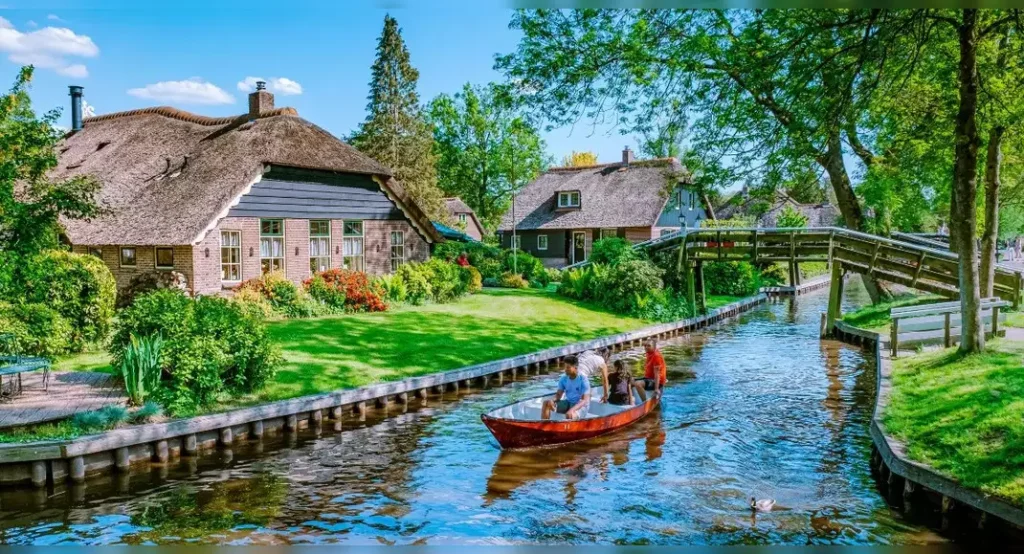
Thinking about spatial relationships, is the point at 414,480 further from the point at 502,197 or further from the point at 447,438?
the point at 502,197

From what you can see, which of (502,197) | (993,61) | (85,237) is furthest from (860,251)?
(502,197)

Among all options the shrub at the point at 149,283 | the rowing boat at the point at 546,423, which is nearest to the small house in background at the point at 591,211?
the shrub at the point at 149,283

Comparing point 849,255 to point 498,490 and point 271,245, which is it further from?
point 271,245

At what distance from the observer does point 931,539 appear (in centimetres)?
886

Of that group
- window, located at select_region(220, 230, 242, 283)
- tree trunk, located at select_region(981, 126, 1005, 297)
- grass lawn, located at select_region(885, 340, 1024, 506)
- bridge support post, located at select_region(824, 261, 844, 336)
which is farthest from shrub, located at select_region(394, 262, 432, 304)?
tree trunk, located at select_region(981, 126, 1005, 297)

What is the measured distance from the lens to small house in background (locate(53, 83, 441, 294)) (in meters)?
22.3

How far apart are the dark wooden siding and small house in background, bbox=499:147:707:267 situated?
65.5 feet

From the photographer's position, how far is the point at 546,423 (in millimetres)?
12711

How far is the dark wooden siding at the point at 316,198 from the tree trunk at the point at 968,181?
19.4 metres

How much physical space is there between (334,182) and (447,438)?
1515 cm

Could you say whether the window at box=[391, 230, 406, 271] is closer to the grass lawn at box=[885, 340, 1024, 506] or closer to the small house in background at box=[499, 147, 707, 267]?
the small house in background at box=[499, 147, 707, 267]

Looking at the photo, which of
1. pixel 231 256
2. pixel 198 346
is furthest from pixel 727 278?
pixel 198 346

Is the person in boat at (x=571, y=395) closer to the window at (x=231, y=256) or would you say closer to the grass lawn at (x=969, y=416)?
the grass lawn at (x=969, y=416)

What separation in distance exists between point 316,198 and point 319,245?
5.70ft
